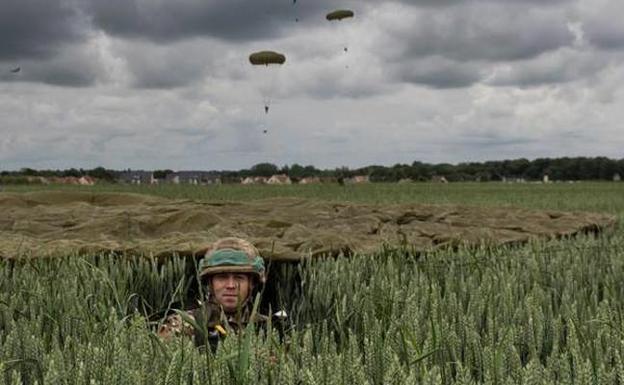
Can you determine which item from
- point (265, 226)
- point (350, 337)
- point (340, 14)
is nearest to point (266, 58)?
point (340, 14)

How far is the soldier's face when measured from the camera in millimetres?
4262

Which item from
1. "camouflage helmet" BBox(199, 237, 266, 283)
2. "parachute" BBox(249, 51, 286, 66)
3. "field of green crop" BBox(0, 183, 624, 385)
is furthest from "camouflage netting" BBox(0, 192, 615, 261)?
"parachute" BBox(249, 51, 286, 66)

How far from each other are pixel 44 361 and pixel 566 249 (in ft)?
15.9

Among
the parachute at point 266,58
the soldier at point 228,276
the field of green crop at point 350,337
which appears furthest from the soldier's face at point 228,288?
the parachute at point 266,58

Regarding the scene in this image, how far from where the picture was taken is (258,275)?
4434 mm

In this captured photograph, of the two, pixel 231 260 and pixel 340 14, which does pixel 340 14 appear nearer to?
pixel 340 14

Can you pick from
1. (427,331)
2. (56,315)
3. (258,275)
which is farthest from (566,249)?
(56,315)

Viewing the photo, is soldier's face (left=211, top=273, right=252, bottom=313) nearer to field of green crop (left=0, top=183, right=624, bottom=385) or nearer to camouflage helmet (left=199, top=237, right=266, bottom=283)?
camouflage helmet (left=199, top=237, right=266, bottom=283)

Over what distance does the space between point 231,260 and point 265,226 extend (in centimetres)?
391

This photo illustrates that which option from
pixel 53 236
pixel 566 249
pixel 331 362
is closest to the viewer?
pixel 331 362

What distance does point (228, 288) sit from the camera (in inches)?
167

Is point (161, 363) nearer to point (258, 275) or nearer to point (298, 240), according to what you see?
point (258, 275)

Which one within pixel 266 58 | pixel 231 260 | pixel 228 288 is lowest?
pixel 228 288

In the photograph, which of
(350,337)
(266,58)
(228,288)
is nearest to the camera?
(350,337)
